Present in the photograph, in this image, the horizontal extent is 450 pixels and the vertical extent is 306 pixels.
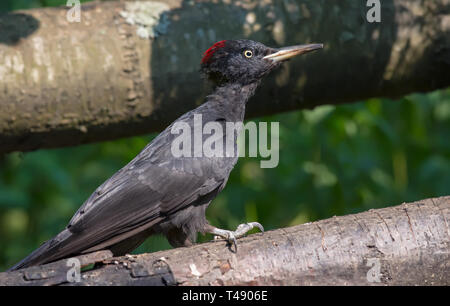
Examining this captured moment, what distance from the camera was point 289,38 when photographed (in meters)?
5.01

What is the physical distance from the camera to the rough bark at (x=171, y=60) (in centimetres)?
462

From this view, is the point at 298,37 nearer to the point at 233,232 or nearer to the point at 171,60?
the point at 171,60

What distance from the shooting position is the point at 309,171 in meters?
5.41

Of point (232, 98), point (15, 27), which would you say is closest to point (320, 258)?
point (232, 98)

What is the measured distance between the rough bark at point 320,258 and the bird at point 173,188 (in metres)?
0.28

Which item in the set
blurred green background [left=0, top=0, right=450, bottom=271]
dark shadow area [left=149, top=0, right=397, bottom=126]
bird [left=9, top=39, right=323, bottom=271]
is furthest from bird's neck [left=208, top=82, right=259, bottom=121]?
blurred green background [left=0, top=0, right=450, bottom=271]

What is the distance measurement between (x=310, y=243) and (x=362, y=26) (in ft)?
7.60

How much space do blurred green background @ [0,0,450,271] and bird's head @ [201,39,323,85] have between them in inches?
38.3

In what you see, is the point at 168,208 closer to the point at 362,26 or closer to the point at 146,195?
the point at 146,195

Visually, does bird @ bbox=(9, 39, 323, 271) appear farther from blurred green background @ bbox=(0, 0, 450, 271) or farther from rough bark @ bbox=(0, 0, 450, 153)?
blurred green background @ bbox=(0, 0, 450, 271)

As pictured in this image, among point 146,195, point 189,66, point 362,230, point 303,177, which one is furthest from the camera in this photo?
point 303,177

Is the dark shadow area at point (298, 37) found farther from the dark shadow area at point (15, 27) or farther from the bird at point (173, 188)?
the dark shadow area at point (15, 27)

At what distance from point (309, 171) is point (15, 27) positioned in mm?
2612
